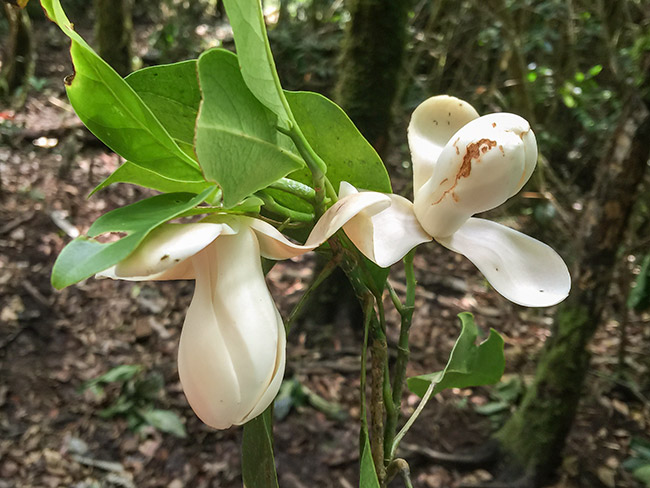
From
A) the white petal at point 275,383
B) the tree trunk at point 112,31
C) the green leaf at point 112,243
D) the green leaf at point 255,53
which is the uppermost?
the green leaf at point 255,53

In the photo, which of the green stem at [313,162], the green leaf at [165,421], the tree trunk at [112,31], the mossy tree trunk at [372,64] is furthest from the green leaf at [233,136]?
the tree trunk at [112,31]

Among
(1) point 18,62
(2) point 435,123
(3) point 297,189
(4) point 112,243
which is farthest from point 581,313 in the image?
(1) point 18,62

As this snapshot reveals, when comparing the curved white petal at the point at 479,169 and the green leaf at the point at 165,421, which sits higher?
the curved white petal at the point at 479,169

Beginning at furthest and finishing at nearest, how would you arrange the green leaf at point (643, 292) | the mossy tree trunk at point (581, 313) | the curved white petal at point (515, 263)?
the green leaf at point (643, 292)
the mossy tree trunk at point (581, 313)
the curved white petal at point (515, 263)

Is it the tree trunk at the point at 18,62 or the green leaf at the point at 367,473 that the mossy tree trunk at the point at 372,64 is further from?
the tree trunk at the point at 18,62

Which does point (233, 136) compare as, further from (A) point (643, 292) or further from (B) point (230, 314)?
(A) point (643, 292)

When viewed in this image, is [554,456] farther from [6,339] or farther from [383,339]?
[6,339]

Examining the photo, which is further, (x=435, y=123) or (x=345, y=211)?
(x=435, y=123)
